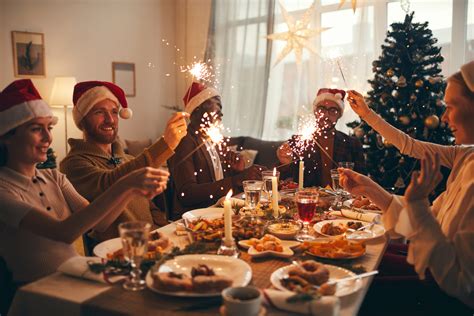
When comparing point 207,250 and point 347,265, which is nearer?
point 347,265

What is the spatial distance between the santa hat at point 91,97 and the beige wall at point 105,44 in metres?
3.70

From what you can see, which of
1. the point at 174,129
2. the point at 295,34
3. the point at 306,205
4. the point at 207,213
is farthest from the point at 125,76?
the point at 306,205

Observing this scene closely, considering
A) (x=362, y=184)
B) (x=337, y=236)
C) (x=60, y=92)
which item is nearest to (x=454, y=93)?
(x=362, y=184)

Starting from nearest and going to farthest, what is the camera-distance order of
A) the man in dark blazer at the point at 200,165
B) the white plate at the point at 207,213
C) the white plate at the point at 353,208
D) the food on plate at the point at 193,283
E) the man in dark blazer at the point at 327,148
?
the food on plate at the point at 193,283 → the white plate at the point at 207,213 → the white plate at the point at 353,208 → the man in dark blazer at the point at 200,165 → the man in dark blazer at the point at 327,148

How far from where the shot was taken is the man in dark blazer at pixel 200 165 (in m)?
2.74

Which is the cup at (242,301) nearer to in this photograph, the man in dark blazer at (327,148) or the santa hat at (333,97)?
the man in dark blazer at (327,148)

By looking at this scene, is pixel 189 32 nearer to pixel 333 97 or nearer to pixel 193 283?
pixel 333 97

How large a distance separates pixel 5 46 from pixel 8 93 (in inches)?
175

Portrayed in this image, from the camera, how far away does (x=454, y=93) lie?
1.62 meters

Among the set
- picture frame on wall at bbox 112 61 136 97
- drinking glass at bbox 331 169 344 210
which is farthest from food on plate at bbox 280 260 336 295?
picture frame on wall at bbox 112 61 136 97

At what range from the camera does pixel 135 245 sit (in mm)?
1236

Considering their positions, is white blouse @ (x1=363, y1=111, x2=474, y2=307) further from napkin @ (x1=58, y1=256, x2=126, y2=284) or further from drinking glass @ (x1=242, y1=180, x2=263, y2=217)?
napkin @ (x1=58, y1=256, x2=126, y2=284)

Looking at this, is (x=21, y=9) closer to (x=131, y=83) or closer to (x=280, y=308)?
(x=131, y=83)

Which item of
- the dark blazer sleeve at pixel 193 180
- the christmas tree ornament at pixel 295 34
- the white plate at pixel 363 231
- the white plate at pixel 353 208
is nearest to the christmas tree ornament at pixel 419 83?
the christmas tree ornament at pixel 295 34
